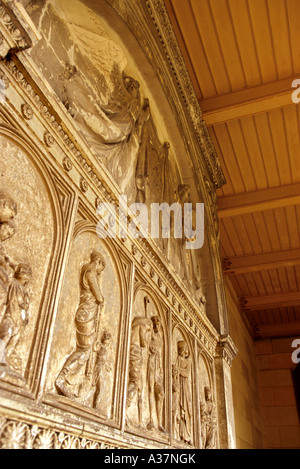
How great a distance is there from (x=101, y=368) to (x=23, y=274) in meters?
0.96

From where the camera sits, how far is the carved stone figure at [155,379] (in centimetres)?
347

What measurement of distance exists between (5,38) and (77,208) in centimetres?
113

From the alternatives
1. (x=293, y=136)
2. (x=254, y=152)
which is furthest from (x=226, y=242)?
(x=293, y=136)

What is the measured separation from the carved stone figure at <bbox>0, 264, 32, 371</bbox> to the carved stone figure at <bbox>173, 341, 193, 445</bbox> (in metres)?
2.40

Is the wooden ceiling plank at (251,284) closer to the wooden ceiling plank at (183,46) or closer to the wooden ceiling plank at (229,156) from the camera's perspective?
the wooden ceiling plank at (229,156)

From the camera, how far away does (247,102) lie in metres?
6.15

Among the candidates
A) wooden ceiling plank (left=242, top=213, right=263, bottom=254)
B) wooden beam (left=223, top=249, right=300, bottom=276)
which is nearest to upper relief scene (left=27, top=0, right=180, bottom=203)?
wooden ceiling plank (left=242, top=213, right=263, bottom=254)

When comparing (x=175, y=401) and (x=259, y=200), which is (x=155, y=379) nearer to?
(x=175, y=401)

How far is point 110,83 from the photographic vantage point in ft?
13.2

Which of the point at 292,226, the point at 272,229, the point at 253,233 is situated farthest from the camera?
the point at 253,233

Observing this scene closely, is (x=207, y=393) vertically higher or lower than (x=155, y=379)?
higher

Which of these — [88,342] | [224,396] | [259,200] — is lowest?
[88,342]

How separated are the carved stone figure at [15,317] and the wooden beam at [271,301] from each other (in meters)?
10.9

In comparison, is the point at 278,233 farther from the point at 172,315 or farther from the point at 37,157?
the point at 37,157
